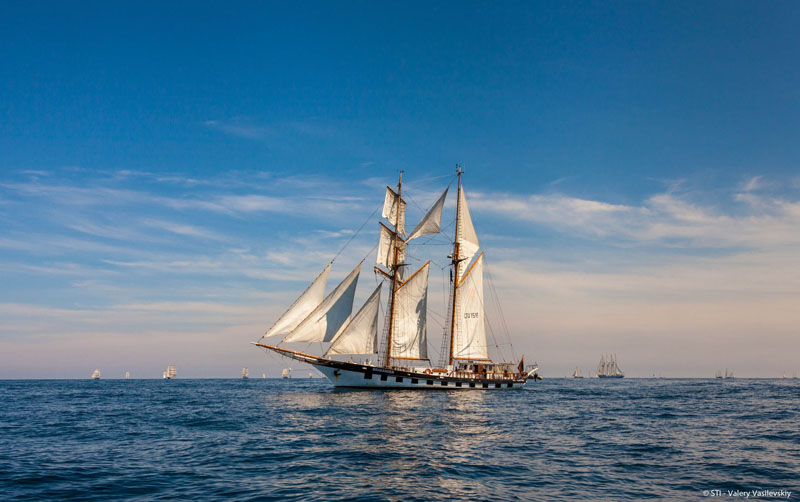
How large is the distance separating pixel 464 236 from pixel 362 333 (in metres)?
24.0

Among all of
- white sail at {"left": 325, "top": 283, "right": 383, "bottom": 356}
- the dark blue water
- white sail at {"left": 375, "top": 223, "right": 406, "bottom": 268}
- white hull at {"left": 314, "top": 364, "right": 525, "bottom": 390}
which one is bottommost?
white hull at {"left": 314, "top": 364, "right": 525, "bottom": 390}

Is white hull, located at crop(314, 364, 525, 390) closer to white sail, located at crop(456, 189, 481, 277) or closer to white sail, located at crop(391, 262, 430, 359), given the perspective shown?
white sail, located at crop(391, 262, 430, 359)

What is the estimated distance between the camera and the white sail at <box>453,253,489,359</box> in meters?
74.6

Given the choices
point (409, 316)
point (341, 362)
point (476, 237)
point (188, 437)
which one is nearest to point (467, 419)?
point (188, 437)

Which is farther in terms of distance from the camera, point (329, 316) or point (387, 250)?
point (387, 250)

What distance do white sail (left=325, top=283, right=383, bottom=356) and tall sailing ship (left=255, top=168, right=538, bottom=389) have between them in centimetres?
12

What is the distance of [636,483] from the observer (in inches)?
701

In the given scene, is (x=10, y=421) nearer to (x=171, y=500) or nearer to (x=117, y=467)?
(x=117, y=467)

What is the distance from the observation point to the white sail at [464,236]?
78.3 m

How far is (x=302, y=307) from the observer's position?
59750 mm

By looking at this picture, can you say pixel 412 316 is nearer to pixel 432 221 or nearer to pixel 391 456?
pixel 432 221

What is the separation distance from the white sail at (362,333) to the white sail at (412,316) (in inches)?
209

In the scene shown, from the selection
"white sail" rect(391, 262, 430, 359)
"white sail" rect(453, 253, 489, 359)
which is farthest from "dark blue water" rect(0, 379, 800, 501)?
"white sail" rect(453, 253, 489, 359)

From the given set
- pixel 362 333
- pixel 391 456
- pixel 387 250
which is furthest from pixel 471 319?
pixel 391 456
